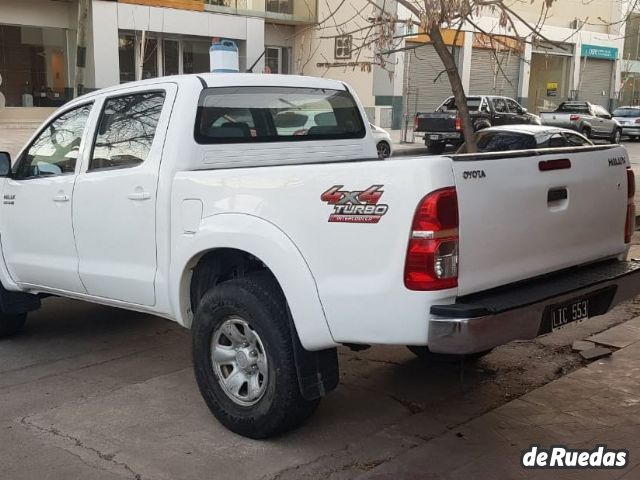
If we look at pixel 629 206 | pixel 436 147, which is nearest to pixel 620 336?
pixel 629 206

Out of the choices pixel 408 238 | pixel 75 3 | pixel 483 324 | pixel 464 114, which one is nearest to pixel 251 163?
pixel 408 238

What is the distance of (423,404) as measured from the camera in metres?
4.39

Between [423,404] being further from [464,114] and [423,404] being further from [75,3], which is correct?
[75,3]

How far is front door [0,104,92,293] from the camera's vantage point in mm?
4922

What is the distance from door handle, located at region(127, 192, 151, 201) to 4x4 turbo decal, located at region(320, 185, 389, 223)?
4.48 feet

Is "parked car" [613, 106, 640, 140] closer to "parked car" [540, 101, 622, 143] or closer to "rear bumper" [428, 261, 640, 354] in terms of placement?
"parked car" [540, 101, 622, 143]

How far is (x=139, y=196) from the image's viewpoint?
429cm

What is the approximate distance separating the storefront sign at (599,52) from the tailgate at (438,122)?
73.8 feet

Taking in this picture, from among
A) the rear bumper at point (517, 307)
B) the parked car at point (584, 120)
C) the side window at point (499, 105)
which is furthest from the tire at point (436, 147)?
the rear bumper at point (517, 307)

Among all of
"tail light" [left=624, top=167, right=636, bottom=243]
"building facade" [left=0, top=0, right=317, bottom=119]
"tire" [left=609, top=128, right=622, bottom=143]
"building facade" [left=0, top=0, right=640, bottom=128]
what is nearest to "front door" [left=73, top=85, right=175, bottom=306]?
"tail light" [left=624, top=167, right=636, bottom=243]

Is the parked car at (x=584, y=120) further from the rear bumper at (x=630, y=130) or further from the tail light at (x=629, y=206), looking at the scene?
the tail light at (x=629, y=206)

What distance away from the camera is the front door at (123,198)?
14.1 feet

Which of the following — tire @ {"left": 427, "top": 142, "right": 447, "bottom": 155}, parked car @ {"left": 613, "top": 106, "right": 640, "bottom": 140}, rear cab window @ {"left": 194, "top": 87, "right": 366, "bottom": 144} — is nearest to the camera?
rear cab window @ {"left": 194, "top": 87, "right": 366, "bottom": 144}

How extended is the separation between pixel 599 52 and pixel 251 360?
42797 mm
